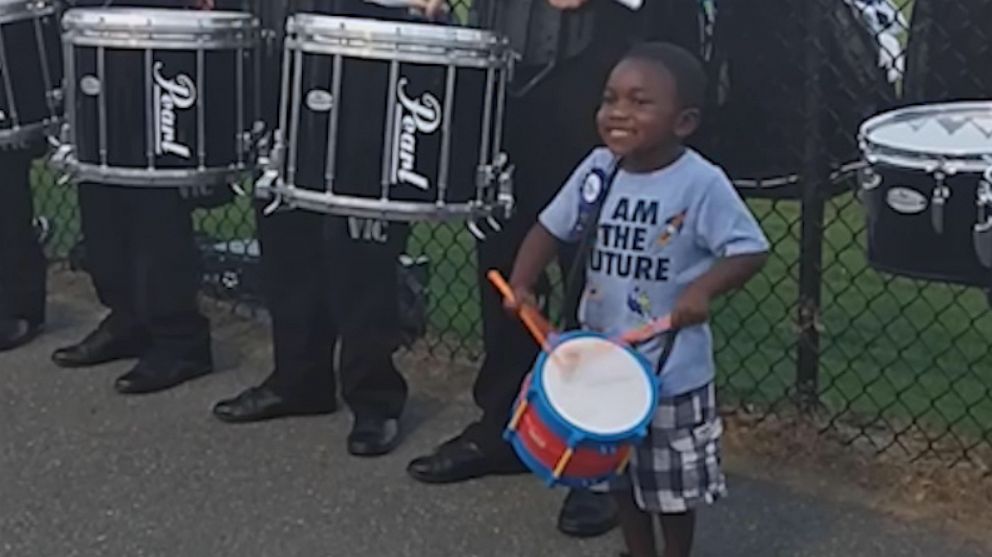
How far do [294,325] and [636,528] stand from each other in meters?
1.31

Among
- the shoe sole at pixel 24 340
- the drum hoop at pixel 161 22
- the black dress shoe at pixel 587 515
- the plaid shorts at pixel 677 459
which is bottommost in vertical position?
the shoe sole at pixel 24 340

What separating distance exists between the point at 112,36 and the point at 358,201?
32.2 inches

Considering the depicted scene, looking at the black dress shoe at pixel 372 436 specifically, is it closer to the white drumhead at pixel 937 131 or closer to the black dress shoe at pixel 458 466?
the black dress shoe at pixel 458 466

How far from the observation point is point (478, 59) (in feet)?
12.1

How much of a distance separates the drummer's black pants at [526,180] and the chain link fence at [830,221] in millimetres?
179

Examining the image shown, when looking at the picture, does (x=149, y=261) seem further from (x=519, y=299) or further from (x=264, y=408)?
(x=519, y=299)

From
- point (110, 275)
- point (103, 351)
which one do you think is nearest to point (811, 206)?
point (110, 275)

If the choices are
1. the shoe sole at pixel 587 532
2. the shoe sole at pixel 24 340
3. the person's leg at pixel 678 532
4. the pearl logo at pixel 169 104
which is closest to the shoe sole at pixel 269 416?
the pearl logo at pixel 169 104

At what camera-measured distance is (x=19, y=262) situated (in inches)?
201

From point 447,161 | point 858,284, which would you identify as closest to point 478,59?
point 447,161

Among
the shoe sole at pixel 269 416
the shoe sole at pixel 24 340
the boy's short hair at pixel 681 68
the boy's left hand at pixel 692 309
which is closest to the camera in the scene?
the boy's left hand at pixel 692 309

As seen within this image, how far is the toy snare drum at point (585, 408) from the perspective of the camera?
119 inches

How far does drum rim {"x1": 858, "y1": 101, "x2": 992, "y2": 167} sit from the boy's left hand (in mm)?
537

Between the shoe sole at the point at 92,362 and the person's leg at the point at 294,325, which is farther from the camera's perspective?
the shoe sole at the point at 92,362
